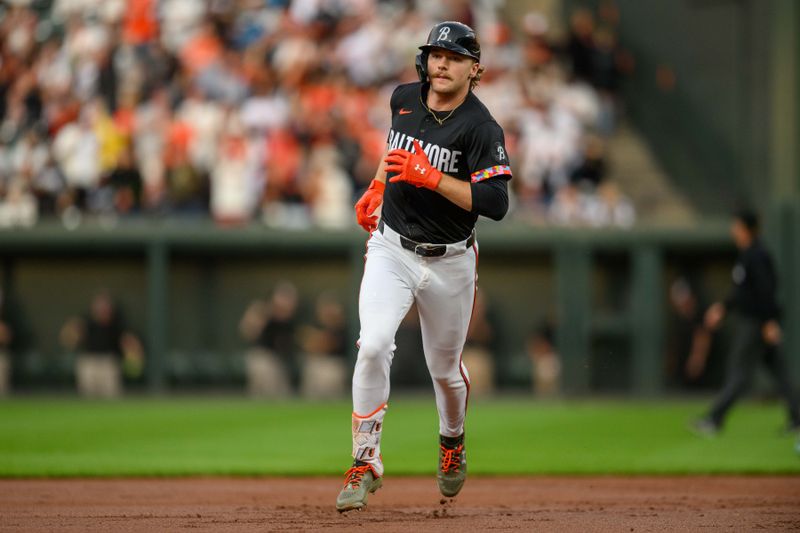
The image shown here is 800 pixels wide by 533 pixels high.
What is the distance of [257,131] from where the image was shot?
16266 millimetres

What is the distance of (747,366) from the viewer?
1098 cm

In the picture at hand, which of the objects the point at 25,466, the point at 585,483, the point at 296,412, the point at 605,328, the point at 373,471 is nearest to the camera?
the point at 373,471

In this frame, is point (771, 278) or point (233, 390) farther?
point (233, 390)

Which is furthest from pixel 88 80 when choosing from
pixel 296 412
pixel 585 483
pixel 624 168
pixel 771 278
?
pixel 585 483

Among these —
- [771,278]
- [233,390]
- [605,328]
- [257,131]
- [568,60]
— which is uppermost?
[568,60]

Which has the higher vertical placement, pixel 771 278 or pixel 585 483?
pixel 771 278

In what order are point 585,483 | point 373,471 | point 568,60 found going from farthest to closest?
point 568,60 < point 585,483 < point 373,471

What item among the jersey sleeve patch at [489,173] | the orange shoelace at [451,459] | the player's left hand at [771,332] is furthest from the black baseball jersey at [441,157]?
the player's left hand at [771,332]

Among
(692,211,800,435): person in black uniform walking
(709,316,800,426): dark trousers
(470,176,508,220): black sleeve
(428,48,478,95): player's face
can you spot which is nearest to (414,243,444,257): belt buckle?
(470,176,508,220): black sleeve

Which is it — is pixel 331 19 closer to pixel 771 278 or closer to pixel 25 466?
pixel 771 278

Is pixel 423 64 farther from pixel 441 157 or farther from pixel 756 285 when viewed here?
pixel 756 285

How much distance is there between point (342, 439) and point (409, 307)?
523cm

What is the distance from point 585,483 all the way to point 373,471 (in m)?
2.54

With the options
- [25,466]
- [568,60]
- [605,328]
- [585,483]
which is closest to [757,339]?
[585,483]
